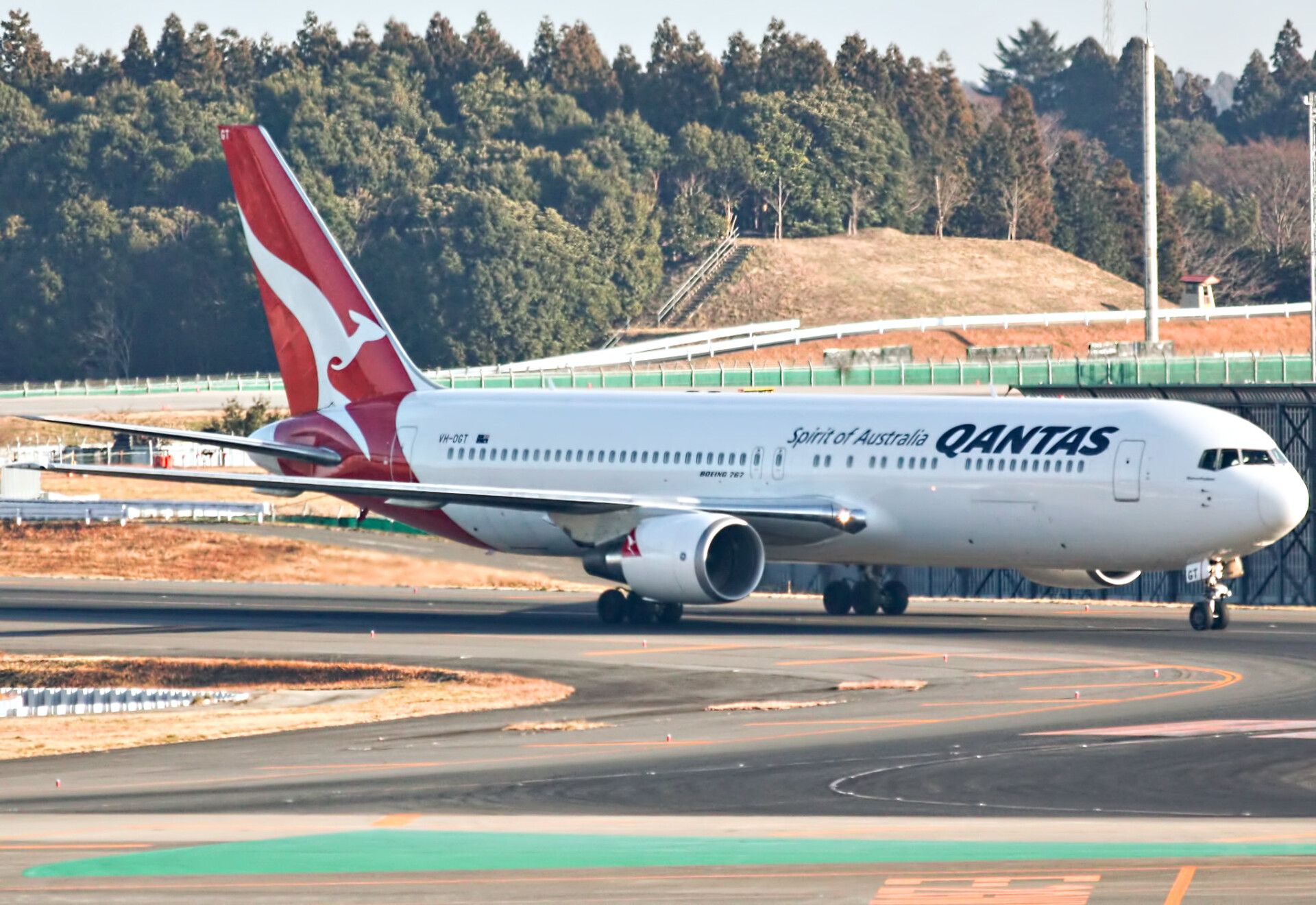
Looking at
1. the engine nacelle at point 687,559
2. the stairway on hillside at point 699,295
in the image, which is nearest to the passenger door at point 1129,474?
the engine nacelle at point 687,559

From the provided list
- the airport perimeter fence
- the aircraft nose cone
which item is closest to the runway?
the aircraft nose cone

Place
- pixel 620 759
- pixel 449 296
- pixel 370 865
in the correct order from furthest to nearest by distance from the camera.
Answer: pixel 449 296, pixel 620 759, pixel 370 865

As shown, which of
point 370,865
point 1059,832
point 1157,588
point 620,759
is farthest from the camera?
point 1157,588

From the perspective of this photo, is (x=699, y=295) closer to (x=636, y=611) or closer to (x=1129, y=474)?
(x=636, y=611)

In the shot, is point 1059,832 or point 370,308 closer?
point 1059,832

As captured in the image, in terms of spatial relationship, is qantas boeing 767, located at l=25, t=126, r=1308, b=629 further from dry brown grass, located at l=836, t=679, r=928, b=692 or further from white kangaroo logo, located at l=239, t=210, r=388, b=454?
dry brown grass, located at l=836, t=679, r=928, b=692

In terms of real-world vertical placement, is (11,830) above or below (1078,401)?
below

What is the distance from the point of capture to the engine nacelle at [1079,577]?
4312 centimetres

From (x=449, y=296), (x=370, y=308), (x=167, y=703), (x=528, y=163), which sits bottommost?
(x=167, y=703)

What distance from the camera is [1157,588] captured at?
183ft

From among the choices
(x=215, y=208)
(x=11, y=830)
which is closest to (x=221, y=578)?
(x=11, y=830)

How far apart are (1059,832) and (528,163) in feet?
558

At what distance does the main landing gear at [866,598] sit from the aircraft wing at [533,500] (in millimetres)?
3379

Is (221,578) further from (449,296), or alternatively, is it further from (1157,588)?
(449,296)
